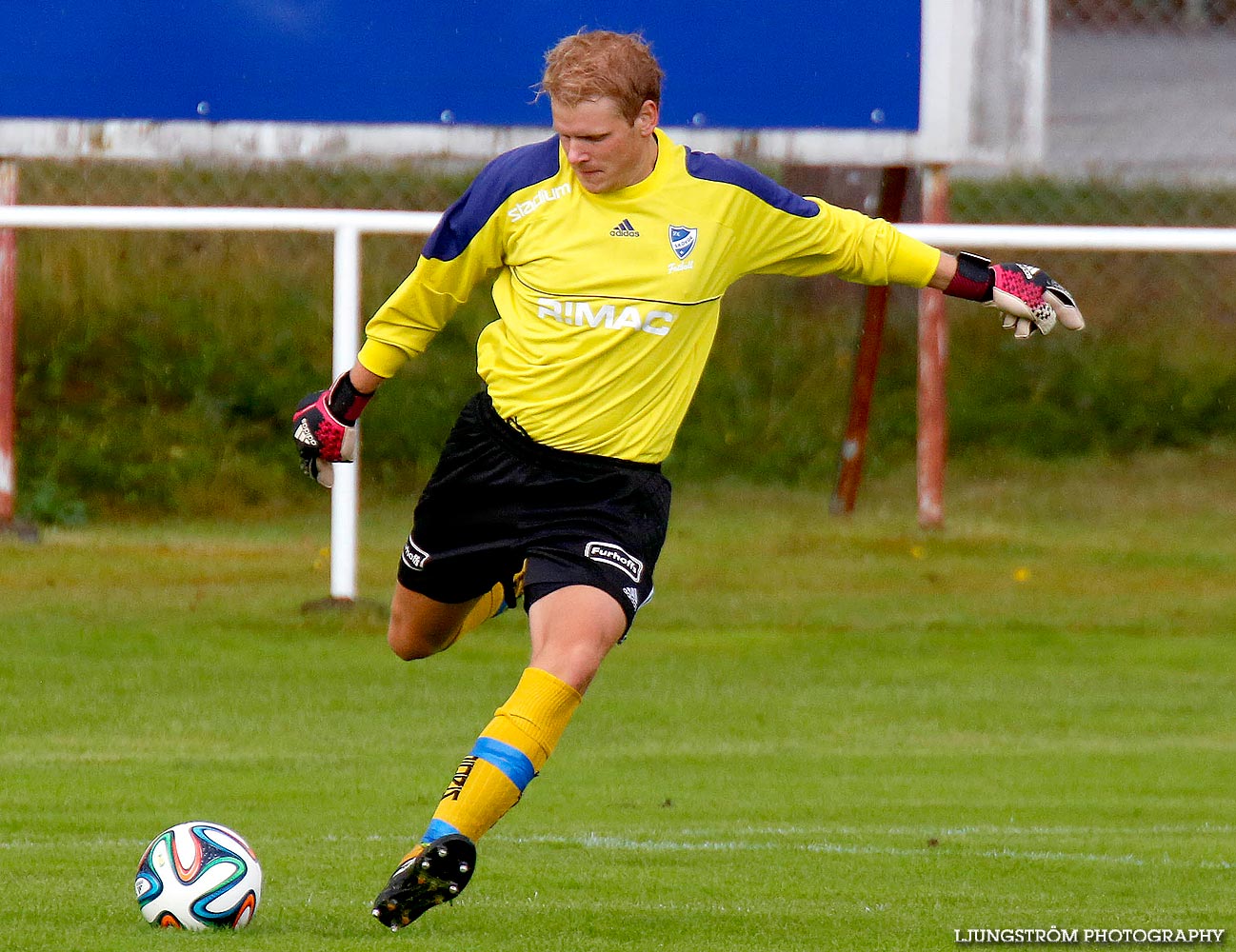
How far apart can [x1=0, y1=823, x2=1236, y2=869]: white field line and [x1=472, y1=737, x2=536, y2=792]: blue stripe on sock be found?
1.56 metres

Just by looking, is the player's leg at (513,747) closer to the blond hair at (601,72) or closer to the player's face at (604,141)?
the player's face at (604,141)

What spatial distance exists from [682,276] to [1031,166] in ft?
26.5

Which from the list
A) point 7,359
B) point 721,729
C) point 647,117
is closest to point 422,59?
point 7,359

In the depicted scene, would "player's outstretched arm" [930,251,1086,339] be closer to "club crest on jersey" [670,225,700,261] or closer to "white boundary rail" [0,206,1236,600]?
"club crest on jersey" [670,225,700,261]

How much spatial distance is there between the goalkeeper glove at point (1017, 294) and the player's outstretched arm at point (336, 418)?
1.67 m

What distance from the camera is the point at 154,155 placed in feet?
39.3

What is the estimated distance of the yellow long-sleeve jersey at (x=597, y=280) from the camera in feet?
18.0

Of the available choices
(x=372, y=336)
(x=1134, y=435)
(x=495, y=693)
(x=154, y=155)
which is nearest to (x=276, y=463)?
(x=154, y=155)

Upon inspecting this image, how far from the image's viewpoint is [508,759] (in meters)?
4.97

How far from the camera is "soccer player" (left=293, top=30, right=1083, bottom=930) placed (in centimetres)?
529

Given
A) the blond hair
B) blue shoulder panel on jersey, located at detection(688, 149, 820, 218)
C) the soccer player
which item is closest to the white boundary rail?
the soccer player

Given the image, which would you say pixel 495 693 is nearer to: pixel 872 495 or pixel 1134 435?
pixel 872 495

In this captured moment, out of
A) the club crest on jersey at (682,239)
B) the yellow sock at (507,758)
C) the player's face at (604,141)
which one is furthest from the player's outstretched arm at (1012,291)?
the yellow sock at (507,758)

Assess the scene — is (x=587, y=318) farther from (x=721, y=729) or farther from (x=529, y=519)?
(x=721, y=729)
